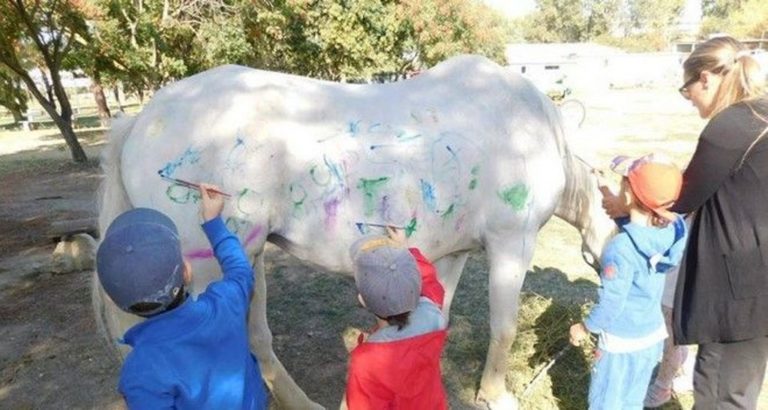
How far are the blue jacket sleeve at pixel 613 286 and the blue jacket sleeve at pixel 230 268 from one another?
1377 millimetres

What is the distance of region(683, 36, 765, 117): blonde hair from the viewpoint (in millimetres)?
2053

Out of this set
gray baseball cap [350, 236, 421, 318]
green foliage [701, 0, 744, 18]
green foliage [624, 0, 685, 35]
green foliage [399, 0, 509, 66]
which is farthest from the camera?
green foliage [624, 0, 685, 35]

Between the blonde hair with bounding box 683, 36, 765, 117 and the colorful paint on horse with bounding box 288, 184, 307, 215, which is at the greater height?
the blonde hair with bounding box 683, 36, 765, 117

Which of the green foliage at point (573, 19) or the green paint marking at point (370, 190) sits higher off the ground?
the green foliage at point (573, 19)

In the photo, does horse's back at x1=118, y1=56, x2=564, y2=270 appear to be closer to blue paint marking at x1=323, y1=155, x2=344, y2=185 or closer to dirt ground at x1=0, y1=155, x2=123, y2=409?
blue paint marking at x1=323, y1=155, x2=344, y2=185

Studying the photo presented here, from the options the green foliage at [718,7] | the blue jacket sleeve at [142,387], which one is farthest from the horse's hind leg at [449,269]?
the green foliage at [718,7]

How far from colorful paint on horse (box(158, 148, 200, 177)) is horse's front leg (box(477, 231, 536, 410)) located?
5.03 feet

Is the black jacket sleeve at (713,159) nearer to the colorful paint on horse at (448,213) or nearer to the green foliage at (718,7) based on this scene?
the colorful paint on horse at (448,213)

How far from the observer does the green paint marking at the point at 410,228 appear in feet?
8.58

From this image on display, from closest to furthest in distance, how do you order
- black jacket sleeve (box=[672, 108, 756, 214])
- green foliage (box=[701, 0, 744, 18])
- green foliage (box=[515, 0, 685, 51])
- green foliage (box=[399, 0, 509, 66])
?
black jacket sleeve (box=[672, 108, 756, 214])
green foliage (box=[399, 0, 509, 66])
green foliage (box=[701, 0, 744, 18])
green foliage (box=[515, 0, 685, 51])

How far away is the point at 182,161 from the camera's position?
2.36m

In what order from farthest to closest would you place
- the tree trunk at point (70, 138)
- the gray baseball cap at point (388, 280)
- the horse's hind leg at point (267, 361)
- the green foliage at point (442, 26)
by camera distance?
1. the green foliage at point (442, 26)
2. the tree trunk at point (70, 138)
3. the horse's hind leg at point (267, 361)
4. the gray baseball cap at point (388, 280)

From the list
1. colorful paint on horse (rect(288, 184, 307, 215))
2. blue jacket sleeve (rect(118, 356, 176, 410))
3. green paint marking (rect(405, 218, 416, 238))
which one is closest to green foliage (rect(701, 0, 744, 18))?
green paint marking (rect(405, 218, 416, 238))

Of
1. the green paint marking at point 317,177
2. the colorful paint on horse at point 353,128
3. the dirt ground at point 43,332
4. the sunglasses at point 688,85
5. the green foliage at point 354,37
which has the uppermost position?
the green foliage at point 354,37
